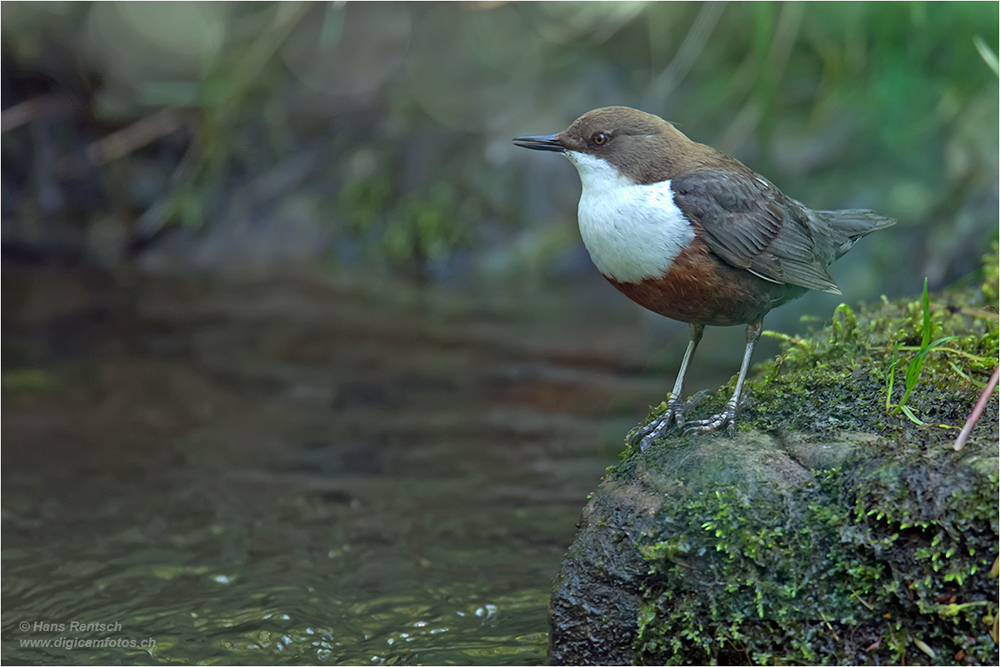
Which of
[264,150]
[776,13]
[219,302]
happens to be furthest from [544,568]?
[264,150]

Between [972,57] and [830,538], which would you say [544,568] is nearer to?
[830,538]

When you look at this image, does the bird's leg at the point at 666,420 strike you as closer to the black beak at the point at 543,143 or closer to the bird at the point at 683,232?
the bird at the point at 683,232

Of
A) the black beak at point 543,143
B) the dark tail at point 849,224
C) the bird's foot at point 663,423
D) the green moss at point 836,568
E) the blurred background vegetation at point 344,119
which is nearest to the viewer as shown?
the green moss at point 836,568

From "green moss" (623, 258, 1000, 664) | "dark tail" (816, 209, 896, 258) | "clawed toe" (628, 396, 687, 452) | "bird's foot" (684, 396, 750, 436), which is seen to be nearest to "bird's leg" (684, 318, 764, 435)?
"bird's foot" (684, 396, 750, 436)

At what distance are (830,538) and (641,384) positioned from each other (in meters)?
3.70

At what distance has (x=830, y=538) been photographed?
8.18 ft

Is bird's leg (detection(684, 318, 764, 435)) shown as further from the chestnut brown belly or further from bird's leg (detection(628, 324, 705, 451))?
the chestnut brown belly

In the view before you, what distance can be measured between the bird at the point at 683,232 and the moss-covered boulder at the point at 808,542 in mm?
313

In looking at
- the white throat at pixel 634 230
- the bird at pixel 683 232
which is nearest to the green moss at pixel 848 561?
the bird at pixel 683 232

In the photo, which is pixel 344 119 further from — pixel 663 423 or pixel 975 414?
pixel 975 414

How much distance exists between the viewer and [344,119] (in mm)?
9180

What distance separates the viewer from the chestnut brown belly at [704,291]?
3037 millimetres

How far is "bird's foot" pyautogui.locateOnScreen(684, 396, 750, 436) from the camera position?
2984mm

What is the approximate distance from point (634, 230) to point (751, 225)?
1.52ft
